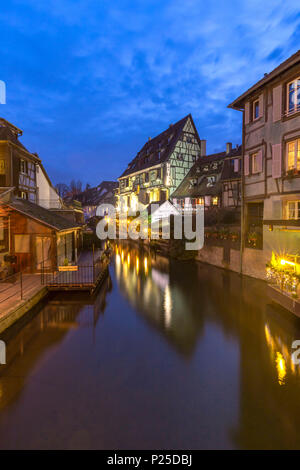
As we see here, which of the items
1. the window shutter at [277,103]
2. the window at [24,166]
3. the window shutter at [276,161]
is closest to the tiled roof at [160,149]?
the window at [24,166]

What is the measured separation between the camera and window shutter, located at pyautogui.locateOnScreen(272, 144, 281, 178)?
44.4 ft

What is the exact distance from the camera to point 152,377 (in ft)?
21.1

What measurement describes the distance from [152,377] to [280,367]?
11.9 feet

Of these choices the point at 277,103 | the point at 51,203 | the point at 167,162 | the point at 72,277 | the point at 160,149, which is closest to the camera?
the point at 277,103

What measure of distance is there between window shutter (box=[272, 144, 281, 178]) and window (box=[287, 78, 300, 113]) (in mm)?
1891

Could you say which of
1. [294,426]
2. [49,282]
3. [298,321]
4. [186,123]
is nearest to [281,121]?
[298,321]

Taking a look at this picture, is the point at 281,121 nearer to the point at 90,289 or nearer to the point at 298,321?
the point at 298,321

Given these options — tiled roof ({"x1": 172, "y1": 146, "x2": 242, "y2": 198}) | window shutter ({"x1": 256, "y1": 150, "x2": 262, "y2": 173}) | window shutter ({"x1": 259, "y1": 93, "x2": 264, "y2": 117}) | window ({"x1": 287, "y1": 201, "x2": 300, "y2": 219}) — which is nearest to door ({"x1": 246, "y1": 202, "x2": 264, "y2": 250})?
window ({"x1": 287, "y1": 201, "x2": 300, "y2": 219})

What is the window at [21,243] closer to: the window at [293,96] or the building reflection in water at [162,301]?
the building reflection in water at [162,301]

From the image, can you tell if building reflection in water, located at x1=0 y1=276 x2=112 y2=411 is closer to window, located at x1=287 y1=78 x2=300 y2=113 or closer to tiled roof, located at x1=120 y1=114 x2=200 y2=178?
window, located at x1=287 y1=78 x2=300 y2=113

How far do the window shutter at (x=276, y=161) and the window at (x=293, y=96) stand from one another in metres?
1.89

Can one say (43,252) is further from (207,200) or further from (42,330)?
(207,200)

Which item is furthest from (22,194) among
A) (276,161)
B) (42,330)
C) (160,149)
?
(160,149)
